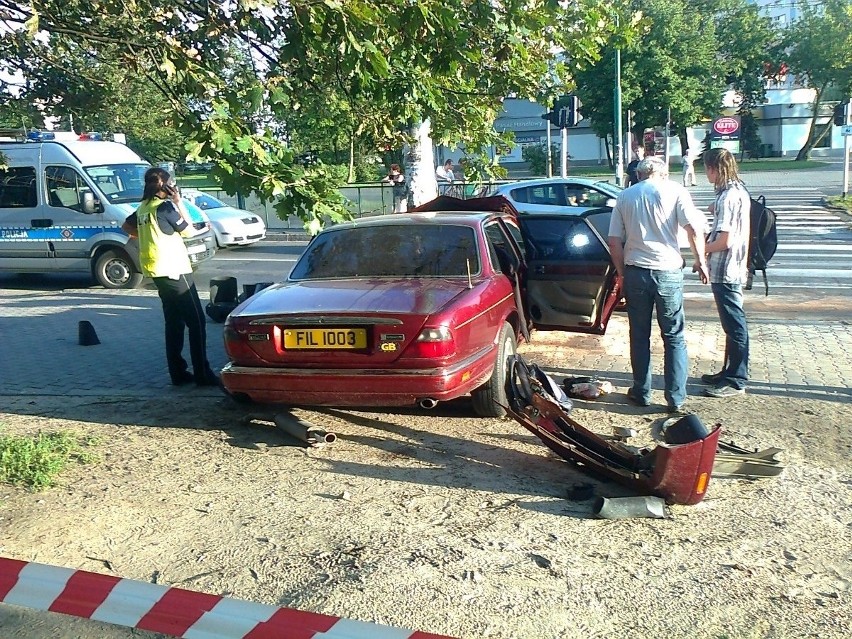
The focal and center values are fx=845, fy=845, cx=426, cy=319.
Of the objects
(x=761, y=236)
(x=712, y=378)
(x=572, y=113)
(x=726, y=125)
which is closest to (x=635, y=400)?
(x=712, y=378)

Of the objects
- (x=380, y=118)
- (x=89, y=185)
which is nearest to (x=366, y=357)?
(x=380, y=118)

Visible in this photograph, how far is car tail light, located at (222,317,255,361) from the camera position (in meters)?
5.66

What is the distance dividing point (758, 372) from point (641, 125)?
4565 centimetres

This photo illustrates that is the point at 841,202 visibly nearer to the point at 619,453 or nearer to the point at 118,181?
the point at 118,181

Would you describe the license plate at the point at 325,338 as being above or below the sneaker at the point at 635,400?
above

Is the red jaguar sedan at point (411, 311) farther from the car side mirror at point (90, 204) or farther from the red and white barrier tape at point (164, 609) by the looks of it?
the car side mirror at point (90, 204)

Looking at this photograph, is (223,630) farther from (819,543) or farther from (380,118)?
(380,118)

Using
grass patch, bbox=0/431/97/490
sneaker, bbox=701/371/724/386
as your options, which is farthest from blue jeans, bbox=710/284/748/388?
grass patch, bbox=0/431/97/490

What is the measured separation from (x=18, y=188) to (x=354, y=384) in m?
11.5

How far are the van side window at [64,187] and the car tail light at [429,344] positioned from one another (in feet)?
35.1

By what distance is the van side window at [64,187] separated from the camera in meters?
14.2

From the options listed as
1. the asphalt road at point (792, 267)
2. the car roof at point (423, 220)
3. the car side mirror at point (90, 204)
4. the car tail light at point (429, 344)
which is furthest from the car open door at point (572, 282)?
the car side mirror at point (90, 204)

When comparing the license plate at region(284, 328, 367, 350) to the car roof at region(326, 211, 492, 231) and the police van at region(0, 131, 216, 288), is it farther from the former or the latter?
the police van at region(0, 131, 216, 288)

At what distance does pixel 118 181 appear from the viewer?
1452cm
